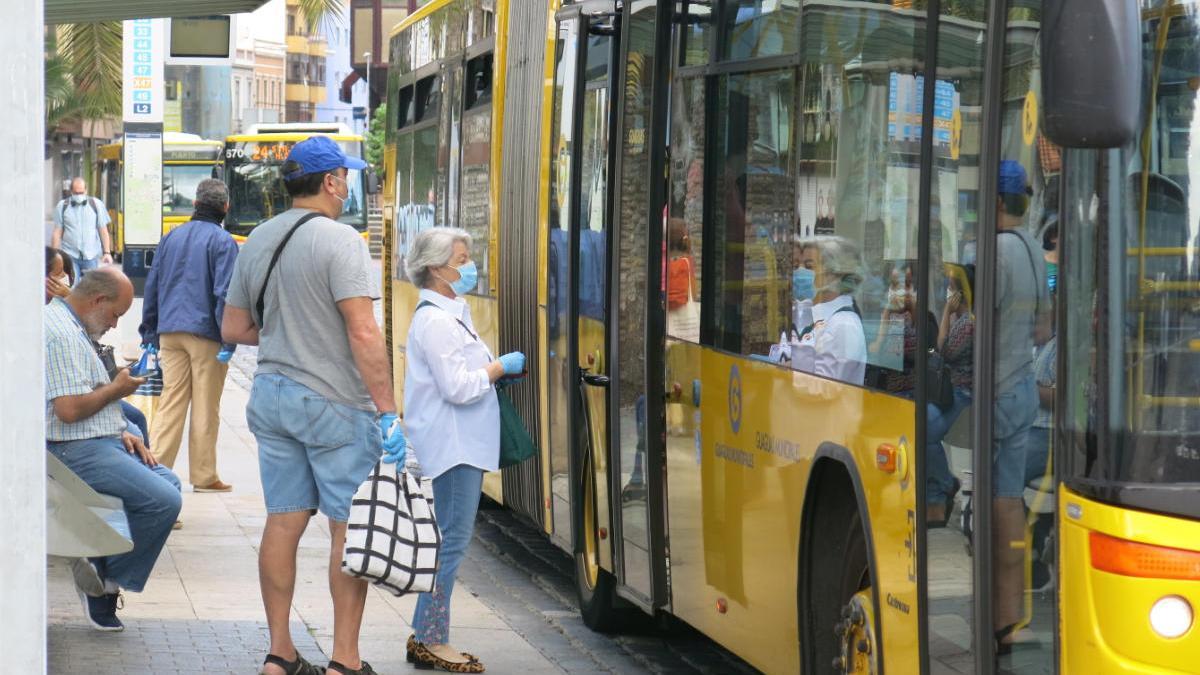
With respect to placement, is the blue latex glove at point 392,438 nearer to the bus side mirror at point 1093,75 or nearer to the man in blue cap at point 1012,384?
the man in blue cap at point 1012,384

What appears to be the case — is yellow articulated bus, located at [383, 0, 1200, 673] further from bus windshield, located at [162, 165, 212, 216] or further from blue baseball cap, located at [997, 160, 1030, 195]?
bus windshield, located at [162, 165, 212, 216]

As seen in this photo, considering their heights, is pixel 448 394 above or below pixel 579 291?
below

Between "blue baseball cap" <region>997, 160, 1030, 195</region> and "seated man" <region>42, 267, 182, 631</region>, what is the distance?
434cm

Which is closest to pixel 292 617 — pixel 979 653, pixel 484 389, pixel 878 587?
pixel 484 389

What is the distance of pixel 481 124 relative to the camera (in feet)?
37.7

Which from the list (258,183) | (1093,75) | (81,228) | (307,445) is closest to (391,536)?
(307,445)

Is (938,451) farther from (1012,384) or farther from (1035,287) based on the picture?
(1035,287)

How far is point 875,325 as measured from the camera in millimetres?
5539

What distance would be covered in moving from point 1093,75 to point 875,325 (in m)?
1.69

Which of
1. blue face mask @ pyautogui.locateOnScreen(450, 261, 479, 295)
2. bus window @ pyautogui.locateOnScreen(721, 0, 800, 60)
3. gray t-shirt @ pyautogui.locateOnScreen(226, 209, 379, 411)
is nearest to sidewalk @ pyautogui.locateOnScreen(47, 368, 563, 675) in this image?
gray t-shirt @ pyautogui.locateOnScreen(226, 209, 379, 411)

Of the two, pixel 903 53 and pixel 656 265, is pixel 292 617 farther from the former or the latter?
pixel 903 53

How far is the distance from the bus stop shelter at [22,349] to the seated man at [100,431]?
15.9 ft

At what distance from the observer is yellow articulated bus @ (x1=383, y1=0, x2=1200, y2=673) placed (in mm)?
4211

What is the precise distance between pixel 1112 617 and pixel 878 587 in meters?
1.33
